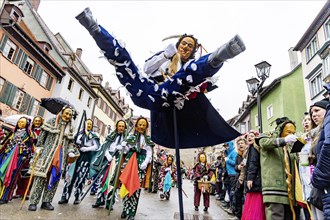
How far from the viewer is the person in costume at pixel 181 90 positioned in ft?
5.15

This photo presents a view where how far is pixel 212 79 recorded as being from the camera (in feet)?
5.97

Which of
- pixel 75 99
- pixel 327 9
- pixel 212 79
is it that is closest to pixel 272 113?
pixel 327 9

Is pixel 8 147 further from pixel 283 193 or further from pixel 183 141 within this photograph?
pixel 283 193

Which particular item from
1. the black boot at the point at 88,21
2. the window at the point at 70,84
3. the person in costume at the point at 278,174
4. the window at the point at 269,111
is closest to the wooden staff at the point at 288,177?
the person in costume at the point at 278,174

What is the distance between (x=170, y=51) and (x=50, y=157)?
3.78 meters

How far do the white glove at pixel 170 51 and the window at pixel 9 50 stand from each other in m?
16.8

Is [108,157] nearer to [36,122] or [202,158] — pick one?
[36,122]

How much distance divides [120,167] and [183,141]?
2.89 m

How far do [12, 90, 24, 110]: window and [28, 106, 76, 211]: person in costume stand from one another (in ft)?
45.2

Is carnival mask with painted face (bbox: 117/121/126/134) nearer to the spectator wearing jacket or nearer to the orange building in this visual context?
the spectator wearing jacket

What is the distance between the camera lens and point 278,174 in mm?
A: 3637

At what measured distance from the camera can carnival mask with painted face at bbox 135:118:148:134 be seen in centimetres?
509

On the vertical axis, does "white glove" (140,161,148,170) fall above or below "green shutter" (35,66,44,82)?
below

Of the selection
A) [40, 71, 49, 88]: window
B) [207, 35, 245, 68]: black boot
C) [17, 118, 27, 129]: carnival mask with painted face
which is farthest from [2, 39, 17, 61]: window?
[207, 35, 245, 68]: black boot
